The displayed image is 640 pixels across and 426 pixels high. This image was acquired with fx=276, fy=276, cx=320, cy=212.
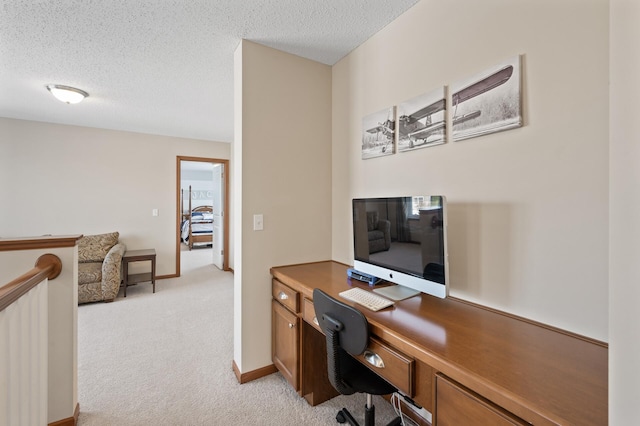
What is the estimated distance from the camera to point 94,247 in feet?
13.3

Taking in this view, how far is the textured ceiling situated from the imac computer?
1294 mm

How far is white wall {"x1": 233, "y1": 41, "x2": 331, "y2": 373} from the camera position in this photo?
2.11 metres

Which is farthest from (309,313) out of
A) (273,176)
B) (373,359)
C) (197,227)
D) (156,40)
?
(197,227)

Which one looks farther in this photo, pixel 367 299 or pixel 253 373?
pixel 253 373

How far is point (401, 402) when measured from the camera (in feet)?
5.90

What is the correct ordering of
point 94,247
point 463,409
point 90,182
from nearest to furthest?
point 463,409 < point 94,247 < point 90,182

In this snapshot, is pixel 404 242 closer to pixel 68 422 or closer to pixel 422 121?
pixel 422 121

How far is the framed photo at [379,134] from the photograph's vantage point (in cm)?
191

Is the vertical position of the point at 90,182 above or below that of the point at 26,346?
above

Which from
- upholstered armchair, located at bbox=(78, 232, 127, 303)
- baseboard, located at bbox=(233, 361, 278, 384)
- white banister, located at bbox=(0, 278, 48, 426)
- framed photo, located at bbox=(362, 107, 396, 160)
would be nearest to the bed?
upholstered armchair, located at bbox=(78, 232, 127, 303)

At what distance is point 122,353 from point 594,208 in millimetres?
3447

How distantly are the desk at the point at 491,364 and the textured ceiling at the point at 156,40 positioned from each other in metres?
1.84

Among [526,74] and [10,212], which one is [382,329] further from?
[10,212]

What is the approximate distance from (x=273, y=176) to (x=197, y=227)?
7.37m
